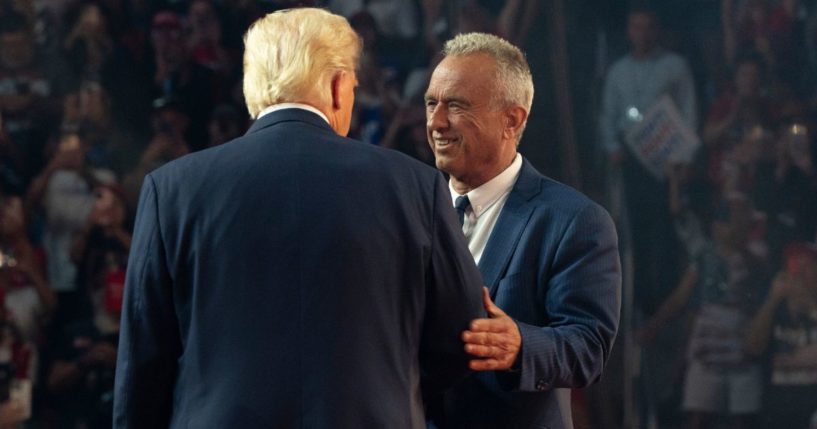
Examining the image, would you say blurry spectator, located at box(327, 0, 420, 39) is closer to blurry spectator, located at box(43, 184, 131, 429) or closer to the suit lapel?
blurry spectator, located at box(43, 184, 131, 429)

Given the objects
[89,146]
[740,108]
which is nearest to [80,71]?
[89,146]

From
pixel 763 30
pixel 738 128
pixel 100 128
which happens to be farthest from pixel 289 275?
pixel 763 30

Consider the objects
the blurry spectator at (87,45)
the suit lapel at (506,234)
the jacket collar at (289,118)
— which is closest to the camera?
the jacket collar at (289,118)

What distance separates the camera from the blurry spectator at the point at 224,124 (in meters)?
7.35

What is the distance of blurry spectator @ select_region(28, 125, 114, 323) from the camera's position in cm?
716

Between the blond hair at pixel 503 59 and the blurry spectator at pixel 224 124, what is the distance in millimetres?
4239

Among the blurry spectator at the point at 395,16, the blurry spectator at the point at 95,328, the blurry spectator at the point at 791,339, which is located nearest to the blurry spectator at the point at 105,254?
the blurry spectator at the point at 95,328

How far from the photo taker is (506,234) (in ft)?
10.0

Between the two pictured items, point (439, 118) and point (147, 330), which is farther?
point (439, 118)

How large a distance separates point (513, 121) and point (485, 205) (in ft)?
0.84

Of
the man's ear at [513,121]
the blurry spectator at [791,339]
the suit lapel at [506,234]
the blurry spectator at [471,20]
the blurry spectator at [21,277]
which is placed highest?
the blurry spectator at [471,20]

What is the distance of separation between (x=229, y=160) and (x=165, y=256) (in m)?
0.22

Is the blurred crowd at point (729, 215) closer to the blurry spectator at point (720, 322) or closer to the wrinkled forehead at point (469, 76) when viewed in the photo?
the blurry spectator at point (720, 322)

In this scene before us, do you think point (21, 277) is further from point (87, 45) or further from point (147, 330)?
point (147, 330)
